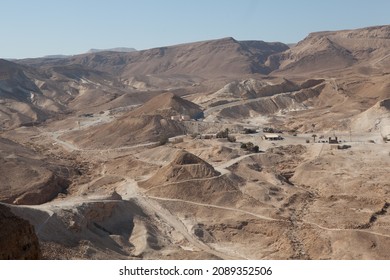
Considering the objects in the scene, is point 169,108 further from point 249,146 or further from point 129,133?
point 249,146

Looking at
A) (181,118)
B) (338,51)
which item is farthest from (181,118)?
(338,51)

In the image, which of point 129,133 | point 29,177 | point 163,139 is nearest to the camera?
point 29,177

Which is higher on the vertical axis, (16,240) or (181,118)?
(181,118)

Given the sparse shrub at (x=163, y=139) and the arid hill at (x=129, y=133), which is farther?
the arid hill at (x=129, y=133)

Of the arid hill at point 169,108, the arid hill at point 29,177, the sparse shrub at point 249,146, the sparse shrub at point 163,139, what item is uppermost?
the arid hill at point 169,108

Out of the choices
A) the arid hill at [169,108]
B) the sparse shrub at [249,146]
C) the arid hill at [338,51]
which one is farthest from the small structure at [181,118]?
the arid hill at [338,51]

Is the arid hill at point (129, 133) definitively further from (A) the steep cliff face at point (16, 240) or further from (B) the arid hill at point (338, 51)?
(B) the arid hill at point (338, 51)

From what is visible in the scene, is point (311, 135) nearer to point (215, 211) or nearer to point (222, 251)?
point (215, 211)
